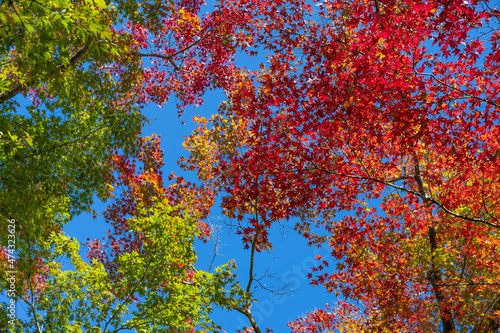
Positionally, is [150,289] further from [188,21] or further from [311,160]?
[188,21]

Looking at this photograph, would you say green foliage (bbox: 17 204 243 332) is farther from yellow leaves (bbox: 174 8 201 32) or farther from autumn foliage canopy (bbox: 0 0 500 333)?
yellow leaves (bbox: 174 8 201 32)

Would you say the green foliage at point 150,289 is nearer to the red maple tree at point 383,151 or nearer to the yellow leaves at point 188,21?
the red maple tree at point 383,151

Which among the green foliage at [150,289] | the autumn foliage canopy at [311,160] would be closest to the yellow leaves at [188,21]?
the autumn foliage canopy at [311,160]

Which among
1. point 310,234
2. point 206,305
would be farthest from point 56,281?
point 310,234

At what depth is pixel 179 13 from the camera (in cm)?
1112

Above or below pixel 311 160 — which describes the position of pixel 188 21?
above

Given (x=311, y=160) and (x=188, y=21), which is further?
(x=188, y=21)

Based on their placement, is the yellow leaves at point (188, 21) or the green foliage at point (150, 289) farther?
the yellow leaves at point (188, 21)

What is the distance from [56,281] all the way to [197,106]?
6.85 m

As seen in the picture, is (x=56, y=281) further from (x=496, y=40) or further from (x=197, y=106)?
(x=496, y=40)

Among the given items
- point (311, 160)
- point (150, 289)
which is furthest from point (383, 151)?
point (150, 289)

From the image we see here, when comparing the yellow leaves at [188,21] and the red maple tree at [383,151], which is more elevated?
the yellow leaves at [188,21]

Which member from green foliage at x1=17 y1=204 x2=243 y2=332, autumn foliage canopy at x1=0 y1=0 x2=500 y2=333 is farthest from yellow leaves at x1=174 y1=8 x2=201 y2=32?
green foliage at x1=17 y1=204 x2=243 y2=332

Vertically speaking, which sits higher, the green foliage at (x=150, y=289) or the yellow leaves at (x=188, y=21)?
the yellow leaves at (x=188, y=21)
